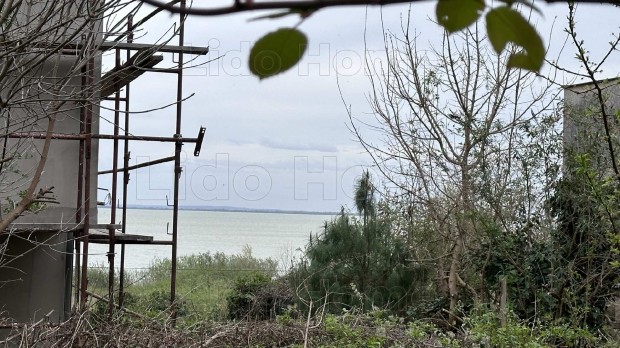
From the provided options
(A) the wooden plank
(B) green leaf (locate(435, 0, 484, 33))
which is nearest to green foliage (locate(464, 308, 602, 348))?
(A) the wooden plank

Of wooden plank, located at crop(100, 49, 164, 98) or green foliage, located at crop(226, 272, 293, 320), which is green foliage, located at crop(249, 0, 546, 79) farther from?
green foliage, located at crop(226, 272, 293, 320)

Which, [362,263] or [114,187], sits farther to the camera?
[362,263]

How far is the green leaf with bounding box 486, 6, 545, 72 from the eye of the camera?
0.48m

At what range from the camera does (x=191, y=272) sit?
19.2 metres

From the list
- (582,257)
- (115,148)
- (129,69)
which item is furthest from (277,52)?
(582,257)

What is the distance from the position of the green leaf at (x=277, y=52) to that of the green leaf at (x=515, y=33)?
0.13 meters

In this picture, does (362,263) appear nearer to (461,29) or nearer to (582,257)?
(582,257)

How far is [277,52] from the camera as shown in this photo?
0.56 metres

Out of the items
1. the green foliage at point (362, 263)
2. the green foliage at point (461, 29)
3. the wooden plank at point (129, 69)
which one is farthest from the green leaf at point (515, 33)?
the green foliage at point (362, 263)

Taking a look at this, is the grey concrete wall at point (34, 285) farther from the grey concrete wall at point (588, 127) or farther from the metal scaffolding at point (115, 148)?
the grey concrete wall at point (588, 127)

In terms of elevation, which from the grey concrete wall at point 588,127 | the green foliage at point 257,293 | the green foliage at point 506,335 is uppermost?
the grey concrete wall at point 588,127

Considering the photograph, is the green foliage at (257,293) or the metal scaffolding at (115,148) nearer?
the metal scaffolding at (115,148)

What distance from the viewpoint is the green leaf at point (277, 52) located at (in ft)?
1.80

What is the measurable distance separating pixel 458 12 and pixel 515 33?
0.23ft
